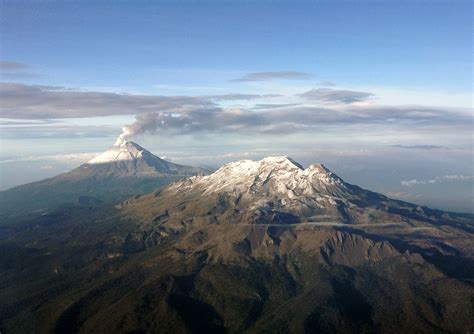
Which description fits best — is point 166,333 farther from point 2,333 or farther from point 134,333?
point 2,333

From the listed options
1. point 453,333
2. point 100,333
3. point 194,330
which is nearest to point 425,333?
point 453,333

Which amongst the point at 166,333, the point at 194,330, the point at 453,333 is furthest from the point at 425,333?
the point at 166,333

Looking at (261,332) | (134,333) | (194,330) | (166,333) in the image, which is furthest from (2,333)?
(261,332)

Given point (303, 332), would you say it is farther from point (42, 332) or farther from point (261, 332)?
point (42, 332)

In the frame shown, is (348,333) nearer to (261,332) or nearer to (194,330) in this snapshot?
(261,332)

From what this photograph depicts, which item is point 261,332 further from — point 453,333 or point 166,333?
point 453,333
